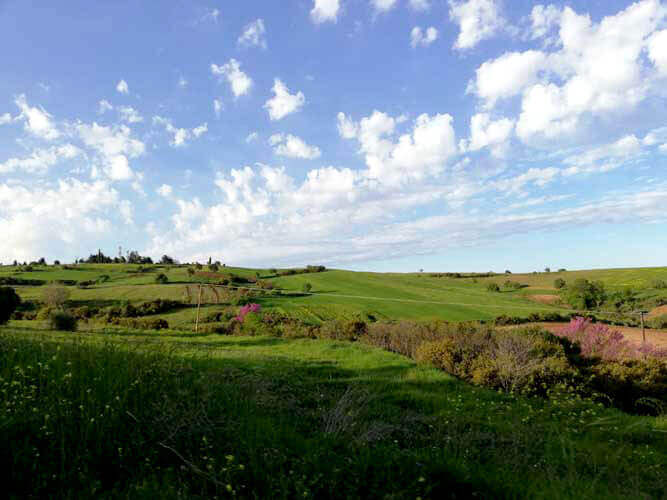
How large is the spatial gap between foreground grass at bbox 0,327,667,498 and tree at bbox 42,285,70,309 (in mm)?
22743

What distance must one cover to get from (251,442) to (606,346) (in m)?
13.3

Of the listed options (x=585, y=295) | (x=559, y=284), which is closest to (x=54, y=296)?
(x=585, y=295)

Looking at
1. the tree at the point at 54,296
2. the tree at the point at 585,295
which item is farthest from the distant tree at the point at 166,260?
the tree at the point at 585,295

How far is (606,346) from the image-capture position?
487 inches

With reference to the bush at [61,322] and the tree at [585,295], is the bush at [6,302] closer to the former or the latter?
the bush at [61,322]

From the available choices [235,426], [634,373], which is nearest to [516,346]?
[634,373]

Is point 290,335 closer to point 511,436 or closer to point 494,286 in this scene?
point 511,436

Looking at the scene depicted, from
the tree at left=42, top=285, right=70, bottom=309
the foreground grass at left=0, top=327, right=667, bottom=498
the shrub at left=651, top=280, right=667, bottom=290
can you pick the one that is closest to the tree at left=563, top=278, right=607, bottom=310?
the shrub at left=651, top=280, right=667, bottom=290

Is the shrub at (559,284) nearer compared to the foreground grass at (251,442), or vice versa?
the foreground grass at (251,442)

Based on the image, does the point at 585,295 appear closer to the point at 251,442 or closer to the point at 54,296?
the point at 251,442

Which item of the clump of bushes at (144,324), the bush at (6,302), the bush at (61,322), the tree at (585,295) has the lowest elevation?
the tree at (585,295)

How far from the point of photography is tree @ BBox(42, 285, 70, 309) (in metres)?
24.0

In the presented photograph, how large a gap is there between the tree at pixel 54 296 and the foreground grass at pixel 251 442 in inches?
895

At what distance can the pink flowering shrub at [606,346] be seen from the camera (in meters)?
11.8
